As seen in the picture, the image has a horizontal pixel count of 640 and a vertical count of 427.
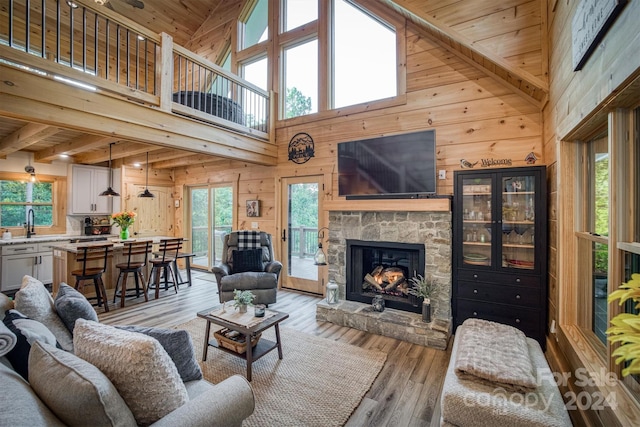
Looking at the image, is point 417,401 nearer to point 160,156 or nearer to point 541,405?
point 541,405

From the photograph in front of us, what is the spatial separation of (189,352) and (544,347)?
3.28m

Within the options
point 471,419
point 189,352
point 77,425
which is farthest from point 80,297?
point 471,419

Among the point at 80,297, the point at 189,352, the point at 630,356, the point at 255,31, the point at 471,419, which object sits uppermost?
the point at 255,31

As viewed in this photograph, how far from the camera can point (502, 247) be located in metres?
3.14

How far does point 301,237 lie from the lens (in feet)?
17.2

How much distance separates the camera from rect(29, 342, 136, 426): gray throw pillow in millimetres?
949

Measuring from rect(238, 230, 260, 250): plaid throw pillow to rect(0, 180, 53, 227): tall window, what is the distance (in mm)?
4246

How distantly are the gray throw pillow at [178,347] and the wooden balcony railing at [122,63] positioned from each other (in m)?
2.48

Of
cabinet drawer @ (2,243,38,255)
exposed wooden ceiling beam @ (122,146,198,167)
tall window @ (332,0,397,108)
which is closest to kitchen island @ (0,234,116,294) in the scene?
cabinet drawer @ (2,243,38,255)

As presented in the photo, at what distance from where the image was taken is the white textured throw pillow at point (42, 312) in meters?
1.67

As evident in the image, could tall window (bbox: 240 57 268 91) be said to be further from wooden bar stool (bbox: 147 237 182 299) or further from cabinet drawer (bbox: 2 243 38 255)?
cabinet drawer (bbox: 2 243 38 255)


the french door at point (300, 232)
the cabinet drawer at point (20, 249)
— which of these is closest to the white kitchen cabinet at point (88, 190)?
the cabinet drawer at point (20, 249)

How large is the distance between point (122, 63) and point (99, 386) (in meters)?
7.39

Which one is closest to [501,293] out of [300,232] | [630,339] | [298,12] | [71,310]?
[630,339]
